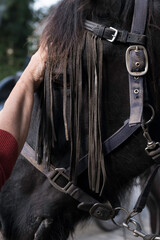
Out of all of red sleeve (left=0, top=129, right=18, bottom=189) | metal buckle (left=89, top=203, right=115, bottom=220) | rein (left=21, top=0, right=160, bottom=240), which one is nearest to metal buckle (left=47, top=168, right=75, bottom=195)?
rein (left=21, top=0, right=160, bottom=240)

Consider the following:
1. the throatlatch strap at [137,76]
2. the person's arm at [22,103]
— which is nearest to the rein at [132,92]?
the throatlatch strap at [137,76]

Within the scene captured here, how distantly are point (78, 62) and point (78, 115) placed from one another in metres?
0.20

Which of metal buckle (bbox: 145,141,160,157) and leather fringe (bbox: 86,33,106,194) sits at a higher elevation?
leather fringe (bbox: 86,33,106,194)

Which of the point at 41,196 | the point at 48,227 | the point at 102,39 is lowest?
the point at 48,227

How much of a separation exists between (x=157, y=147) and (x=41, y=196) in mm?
504

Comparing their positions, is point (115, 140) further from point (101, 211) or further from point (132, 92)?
point (101, 211)

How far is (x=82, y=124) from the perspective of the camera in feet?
5.57

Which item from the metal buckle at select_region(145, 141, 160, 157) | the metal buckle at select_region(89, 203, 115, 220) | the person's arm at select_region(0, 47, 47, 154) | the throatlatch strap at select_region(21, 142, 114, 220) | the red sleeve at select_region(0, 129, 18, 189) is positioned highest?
the person's arm at select_region(0, 47, 47, 154)

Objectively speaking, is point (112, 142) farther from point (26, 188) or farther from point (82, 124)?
point (26, 188)

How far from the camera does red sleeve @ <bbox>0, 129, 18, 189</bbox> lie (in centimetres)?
147

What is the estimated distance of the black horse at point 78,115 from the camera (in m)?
1.64

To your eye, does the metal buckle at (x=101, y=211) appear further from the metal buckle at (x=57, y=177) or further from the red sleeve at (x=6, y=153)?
the red sleeve at (x=6, y=153)

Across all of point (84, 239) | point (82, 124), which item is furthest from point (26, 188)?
point (84, 239)

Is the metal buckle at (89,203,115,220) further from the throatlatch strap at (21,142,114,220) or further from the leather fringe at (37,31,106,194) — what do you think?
the leather fringe at (37,31,106,194)
